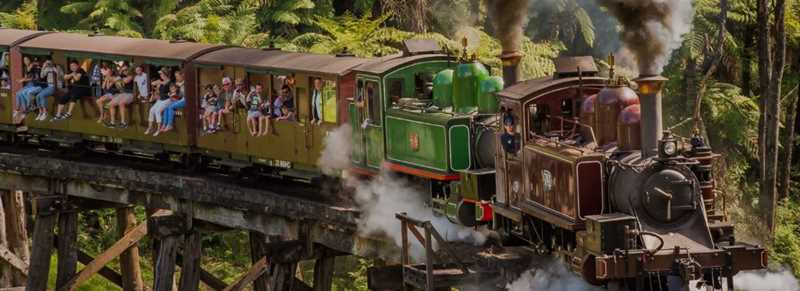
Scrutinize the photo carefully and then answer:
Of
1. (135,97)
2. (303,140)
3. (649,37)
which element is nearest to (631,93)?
(649,37)

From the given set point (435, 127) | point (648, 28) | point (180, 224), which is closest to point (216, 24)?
point (180, 224)

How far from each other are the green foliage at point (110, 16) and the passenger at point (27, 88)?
194 inches

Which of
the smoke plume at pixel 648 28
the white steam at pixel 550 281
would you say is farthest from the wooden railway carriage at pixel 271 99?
the smoke plume at pixel 648 28

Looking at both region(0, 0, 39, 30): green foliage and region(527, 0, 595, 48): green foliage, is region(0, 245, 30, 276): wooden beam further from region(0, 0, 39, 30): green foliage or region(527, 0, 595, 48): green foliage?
region(527, 0, 595, 48): green foliage

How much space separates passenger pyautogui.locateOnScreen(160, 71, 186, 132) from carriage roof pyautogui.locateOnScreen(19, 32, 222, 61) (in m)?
0.29

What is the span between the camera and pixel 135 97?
22.8 m

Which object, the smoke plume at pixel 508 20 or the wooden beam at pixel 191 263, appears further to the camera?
the wooden beam at pixel 191 263

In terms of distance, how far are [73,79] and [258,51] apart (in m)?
3.75

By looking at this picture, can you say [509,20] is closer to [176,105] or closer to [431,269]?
[431,269]

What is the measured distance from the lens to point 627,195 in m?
13.6

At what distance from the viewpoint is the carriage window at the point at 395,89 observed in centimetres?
1820

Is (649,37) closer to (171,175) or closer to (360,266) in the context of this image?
(171,175)

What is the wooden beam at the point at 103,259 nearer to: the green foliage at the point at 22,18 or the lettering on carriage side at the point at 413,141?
the lettering on carriage side at the point at 413,141

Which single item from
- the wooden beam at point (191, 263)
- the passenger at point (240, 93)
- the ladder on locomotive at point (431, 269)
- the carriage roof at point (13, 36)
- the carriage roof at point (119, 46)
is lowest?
the wooden beam at point (191, 263)
